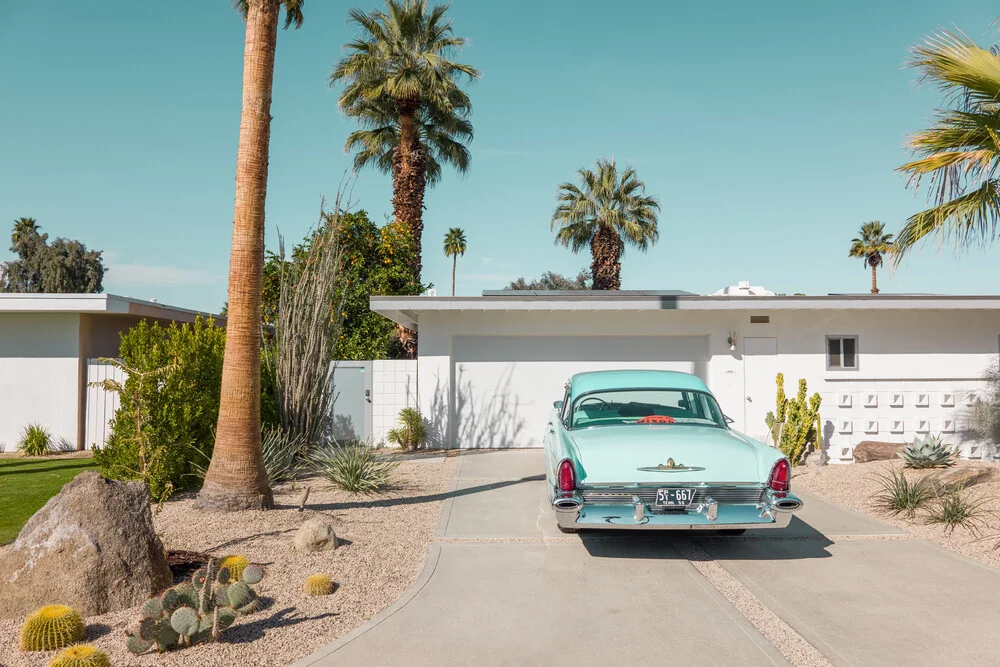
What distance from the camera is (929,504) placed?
7711 millimetres

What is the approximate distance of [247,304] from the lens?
733 cm

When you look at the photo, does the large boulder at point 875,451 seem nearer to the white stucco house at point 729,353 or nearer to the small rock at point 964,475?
the white stucco house at point 729,353

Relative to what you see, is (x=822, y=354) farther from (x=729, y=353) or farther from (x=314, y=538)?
(x=314, y=538)

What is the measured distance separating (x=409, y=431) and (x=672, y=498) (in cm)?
811

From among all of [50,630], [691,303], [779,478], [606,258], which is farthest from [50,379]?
[606,258]

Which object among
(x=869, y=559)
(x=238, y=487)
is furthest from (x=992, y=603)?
(x=238, y=487)

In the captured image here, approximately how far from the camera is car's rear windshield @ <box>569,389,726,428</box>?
23.1 ft

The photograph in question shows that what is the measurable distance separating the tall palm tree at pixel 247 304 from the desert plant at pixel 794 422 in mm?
8314

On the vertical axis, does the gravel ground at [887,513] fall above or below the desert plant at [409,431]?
below

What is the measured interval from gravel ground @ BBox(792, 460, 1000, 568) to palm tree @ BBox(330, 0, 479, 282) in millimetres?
13547

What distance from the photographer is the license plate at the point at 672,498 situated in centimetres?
564

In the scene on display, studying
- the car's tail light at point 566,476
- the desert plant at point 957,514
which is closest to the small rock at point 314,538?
the car's tail light at point 566,476

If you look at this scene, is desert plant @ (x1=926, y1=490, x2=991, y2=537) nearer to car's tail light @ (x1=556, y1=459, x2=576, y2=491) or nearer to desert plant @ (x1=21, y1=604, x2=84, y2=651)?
car's tail light @ (x1=556, y1=459, x2=576, y2=491)

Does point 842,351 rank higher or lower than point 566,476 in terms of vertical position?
higher
